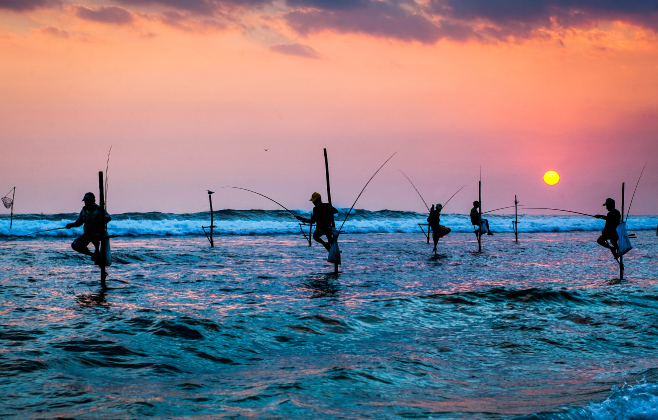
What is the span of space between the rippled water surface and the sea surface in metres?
0.03

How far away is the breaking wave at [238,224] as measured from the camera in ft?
125

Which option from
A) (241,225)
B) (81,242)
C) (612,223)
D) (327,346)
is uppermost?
(612,223)

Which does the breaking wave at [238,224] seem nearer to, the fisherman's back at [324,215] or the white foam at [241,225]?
the white foam at [241,225]

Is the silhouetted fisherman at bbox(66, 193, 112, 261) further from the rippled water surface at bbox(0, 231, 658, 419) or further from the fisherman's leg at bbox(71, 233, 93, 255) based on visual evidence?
the rippled water surface at bbox(0, 231, 658, 419)

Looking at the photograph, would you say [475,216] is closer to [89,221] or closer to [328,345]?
[89,221]

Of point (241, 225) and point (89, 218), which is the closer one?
point (89, 218)

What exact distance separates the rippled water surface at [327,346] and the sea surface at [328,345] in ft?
0.09

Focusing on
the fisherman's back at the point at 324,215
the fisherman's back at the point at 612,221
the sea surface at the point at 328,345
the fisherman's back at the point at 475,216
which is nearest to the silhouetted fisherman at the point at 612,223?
the fisherman's back at the point at 612,221

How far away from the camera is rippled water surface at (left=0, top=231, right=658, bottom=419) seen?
16.5 feet

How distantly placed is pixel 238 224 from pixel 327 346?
1562 inches

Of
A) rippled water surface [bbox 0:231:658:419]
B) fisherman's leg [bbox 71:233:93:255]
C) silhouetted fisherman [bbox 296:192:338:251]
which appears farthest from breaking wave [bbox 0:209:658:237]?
rippled water surface [bbox 0:231:658:419]

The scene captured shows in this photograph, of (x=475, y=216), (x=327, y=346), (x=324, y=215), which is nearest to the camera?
(x=327, y=346)

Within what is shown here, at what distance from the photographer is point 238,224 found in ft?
152

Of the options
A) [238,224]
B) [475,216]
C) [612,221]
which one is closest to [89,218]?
[612,221]
